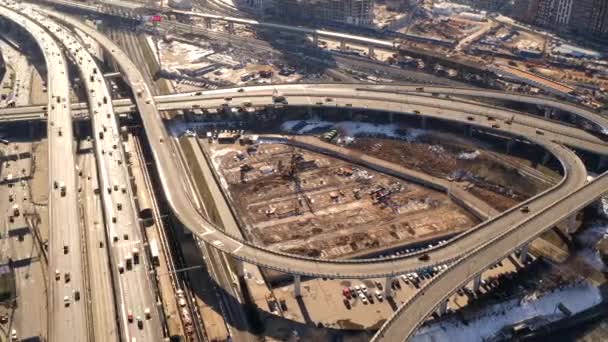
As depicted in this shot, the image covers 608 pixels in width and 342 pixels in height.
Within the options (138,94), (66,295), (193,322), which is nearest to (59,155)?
(138,94)

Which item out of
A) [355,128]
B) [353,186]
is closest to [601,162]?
[353,186]

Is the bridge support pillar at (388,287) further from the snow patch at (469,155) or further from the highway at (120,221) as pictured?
the snow patch at (469,155)

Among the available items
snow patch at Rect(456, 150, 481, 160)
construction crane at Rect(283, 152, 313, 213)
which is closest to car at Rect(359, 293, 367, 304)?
construction crane at Rect(283, 152, 313, 213)

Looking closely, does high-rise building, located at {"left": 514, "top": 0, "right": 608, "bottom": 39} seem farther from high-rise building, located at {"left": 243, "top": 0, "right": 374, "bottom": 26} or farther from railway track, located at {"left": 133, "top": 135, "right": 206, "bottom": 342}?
railway track, located at {"left": 133, "top": 135, "right": 206, "bottom": 342}

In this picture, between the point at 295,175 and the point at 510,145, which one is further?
the point at 510,145

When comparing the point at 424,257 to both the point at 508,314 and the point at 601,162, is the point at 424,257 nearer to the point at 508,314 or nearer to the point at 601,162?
the point at 508,314

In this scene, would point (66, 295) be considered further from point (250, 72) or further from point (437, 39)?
point (437, 39)

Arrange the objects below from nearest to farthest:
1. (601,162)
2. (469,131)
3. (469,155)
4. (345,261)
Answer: (345,261) < (601,162) < (469,155) < (469,131)

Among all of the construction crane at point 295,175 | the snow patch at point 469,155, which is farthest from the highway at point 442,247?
the construction crane at point 295,175
